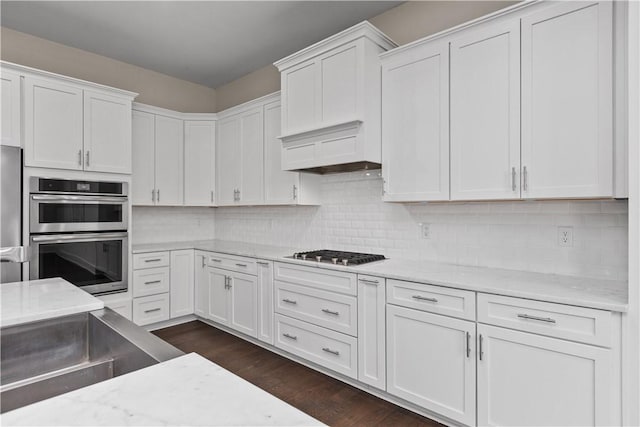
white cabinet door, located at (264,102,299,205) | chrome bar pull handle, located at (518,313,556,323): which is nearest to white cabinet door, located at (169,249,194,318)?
white cabinet door, located at (264,102,299,205)

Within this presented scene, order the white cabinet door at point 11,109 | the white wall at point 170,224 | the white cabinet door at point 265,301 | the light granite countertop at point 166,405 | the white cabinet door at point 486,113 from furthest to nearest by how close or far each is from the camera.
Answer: the white wall at point 170,224
the white cabinet door at point 265,301
the white cabinet door at point 11,109
the white cabinet door at point 486,113
the light granite countertop at point 166,405

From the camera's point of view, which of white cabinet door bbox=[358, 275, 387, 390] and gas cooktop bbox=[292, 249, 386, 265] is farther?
gas cooktop bbox=[292, 249, 386, 265]

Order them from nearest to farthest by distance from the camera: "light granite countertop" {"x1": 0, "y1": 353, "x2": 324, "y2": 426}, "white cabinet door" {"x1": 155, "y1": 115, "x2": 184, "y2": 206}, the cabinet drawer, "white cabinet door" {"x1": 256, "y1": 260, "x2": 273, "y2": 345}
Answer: "light granite countertop" {"x1": 0, "y1": 353, "x2": 324, "y2": 426} → the cabinet drawer → "white cabinet door" {"x1": 256, "y1": 260, "x2": 273, "y2": 345} → "white cabinet door" {"x1": 155, "y1": 115, "x2": 184, "y2": 206}

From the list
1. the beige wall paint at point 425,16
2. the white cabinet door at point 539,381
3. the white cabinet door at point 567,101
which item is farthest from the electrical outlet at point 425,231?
the beige wall paint at point 425,16

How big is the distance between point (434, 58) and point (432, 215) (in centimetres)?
116

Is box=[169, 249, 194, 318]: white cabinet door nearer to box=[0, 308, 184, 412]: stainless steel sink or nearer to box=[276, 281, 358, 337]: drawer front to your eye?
box=[276, 281, 358, 337]: drawer front

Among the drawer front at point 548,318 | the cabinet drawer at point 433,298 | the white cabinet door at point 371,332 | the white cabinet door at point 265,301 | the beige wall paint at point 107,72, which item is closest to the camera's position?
the drawer front at point 548,318

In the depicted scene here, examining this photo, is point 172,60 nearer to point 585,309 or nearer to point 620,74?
point 620,74

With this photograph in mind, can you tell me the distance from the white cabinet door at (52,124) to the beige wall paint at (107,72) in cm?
78

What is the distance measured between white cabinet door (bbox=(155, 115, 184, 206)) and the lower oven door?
2.73ft

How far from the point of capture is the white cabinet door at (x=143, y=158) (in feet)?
13.2

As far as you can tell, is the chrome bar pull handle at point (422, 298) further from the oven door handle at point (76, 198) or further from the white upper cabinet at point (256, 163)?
the oven door handle at point (76, 198)

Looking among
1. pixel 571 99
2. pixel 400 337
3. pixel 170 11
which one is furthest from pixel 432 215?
pixel 170 11

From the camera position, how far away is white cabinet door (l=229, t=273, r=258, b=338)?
3.45 m
